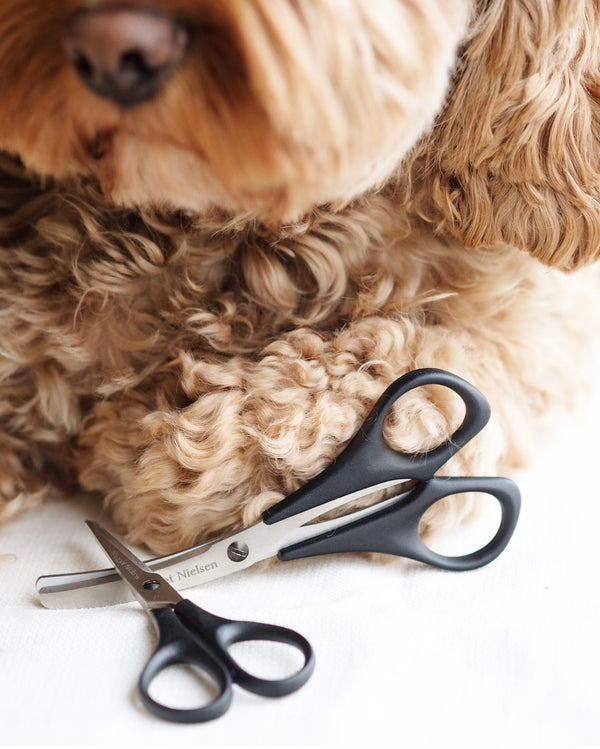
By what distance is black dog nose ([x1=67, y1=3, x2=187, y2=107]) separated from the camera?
2.34 feet

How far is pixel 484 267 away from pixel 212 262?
0.33m

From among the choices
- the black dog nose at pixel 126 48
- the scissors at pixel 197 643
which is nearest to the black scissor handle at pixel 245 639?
the scissors at pixel 197 643

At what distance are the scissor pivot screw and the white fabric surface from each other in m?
0.04

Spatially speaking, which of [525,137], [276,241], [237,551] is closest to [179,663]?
[237,551]

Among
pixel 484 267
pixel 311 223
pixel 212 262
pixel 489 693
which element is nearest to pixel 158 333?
pixel 212 262

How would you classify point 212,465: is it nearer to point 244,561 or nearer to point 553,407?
point 244,561

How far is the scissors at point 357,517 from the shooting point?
95 cm

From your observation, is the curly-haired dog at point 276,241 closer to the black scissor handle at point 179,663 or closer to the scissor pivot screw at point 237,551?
the scissor pivot screw at point 237,551

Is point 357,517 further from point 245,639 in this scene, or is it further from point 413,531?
point 245,639

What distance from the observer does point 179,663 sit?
85 cm

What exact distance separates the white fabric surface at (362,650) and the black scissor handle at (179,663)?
0.04 feet

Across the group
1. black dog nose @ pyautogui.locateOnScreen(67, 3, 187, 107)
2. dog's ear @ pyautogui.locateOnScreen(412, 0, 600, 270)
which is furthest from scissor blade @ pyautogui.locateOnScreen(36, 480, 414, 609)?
black dog nose @ pyautogui.locateOnScreen(67, 3, 187, 107)

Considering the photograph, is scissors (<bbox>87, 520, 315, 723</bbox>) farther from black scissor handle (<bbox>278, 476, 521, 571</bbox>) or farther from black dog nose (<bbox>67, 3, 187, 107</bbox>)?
black dog nose (<bbox>67, 3, 187, 107</bbox>)

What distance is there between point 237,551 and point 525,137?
0.54 meters
